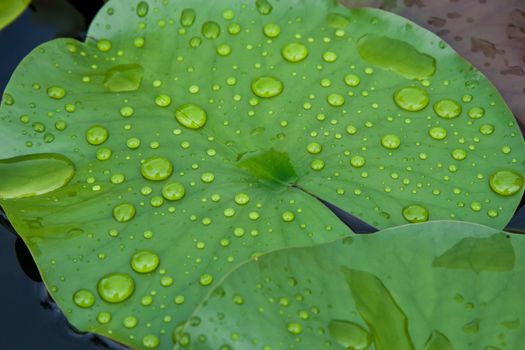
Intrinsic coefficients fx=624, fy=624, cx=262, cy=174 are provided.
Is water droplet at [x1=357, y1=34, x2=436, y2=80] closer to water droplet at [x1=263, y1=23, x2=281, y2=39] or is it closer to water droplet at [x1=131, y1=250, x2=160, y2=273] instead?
water droplet at [x1=263, y1=23, x2=281, y2=39]

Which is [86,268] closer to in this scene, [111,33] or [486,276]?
[111,33]

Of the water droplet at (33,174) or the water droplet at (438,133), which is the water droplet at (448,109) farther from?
the water droplet at (33,174)

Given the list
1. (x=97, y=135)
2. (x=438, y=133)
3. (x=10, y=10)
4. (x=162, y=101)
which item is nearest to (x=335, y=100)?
(x=438, y=133)

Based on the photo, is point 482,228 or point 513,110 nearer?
point 482,228

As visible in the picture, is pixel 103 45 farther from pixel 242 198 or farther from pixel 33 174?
pixel 242 198

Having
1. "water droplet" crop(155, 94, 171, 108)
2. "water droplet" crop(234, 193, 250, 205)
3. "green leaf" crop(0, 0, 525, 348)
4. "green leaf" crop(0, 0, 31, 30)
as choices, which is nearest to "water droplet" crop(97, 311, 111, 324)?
"green leaf" crop(0, 0, 525, 348)

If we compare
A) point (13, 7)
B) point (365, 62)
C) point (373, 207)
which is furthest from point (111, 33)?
point (373, 207)

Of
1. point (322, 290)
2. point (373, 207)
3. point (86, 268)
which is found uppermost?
point (373, 207)
